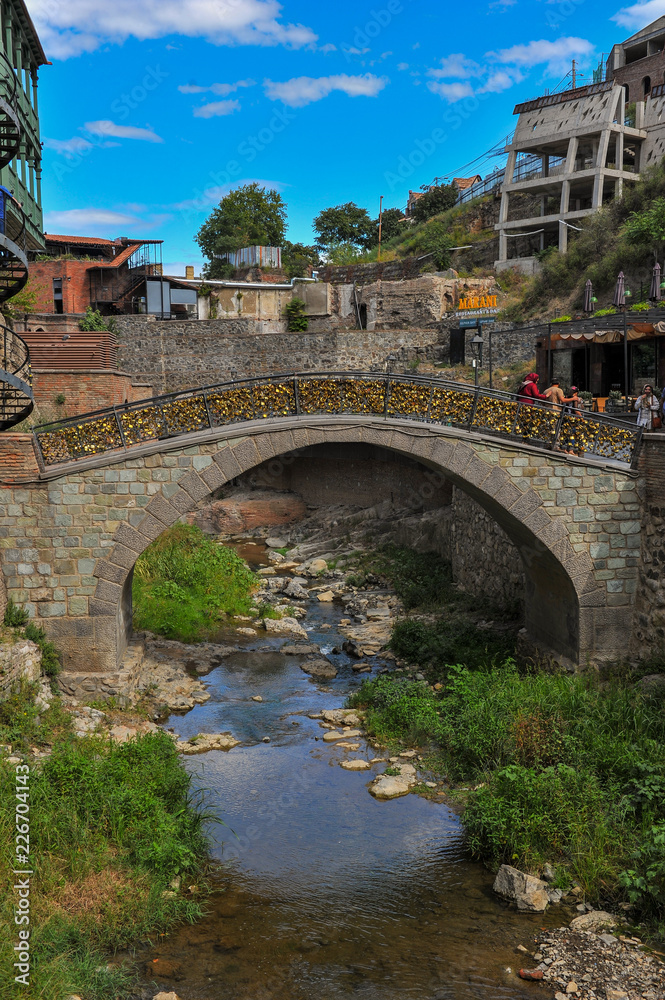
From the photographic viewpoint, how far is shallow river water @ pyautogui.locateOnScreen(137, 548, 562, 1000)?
6449mm

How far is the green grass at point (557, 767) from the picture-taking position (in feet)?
25.2

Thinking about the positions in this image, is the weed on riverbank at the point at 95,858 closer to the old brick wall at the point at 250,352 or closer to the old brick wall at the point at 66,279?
the old brick wall at the point at 250,352

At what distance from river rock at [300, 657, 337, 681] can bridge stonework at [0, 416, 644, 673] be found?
12.6ft

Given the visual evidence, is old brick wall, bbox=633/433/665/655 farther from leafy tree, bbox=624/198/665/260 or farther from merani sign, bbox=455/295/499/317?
merani sign, bbox=455/295/499/317

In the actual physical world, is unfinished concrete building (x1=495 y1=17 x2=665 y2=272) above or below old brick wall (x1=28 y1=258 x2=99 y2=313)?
above

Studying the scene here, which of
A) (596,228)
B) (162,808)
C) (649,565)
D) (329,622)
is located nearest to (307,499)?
(329,622)

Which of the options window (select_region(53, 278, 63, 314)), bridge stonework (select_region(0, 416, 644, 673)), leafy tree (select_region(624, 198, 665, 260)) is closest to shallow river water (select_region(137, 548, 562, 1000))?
bridge stonework (select_region(0, 416, 644, 673))

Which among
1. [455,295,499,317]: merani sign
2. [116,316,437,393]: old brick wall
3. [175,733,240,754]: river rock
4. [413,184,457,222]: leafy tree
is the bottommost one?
[175,733,240,754]: river rock

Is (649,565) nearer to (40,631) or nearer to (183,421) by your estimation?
(183,421)

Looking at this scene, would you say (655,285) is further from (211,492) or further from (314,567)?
(211,492)

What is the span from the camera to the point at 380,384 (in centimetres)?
1153

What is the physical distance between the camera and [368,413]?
11.5 metres

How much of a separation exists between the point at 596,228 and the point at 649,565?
24.9m

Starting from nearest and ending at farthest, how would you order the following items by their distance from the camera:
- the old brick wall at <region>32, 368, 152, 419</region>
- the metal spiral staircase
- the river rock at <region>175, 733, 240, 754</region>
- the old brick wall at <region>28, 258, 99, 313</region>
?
the metal spiral staircase < the river rock at <region>175, 733, 240, 754</region> < the old brick wall at <region>32, 368, 152, 419</region> < the old brick wall at <region>28, 258, 99, 313</region>
